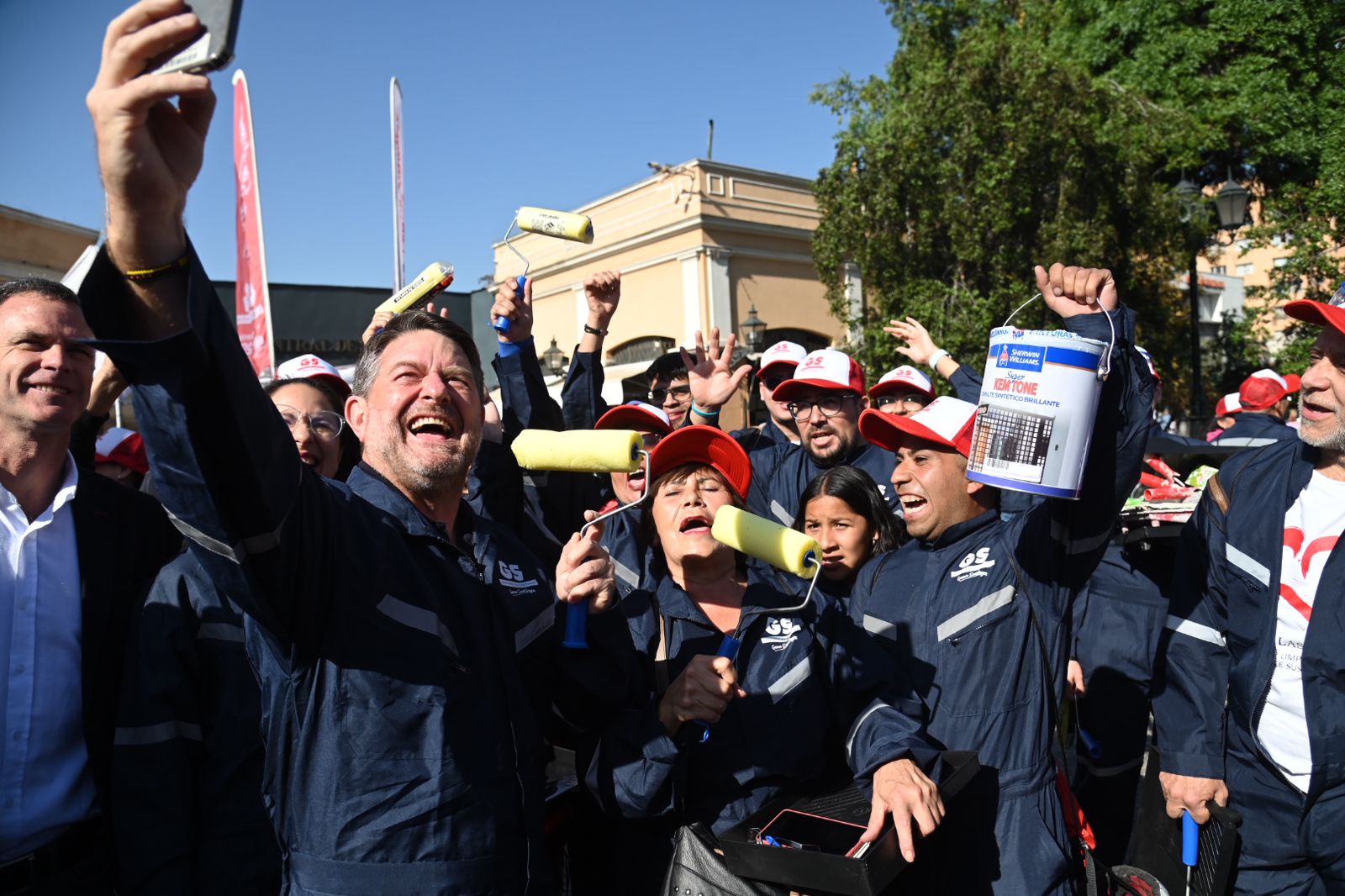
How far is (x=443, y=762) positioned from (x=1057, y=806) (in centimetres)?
210

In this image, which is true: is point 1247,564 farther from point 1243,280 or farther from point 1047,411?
point 1243,280

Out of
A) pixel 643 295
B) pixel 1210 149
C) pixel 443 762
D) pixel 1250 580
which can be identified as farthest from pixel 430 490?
pixel 643 295

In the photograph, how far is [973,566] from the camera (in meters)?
3.28

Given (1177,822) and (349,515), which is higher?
(349,515)

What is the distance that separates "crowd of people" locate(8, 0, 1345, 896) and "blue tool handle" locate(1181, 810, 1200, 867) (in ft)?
0.30

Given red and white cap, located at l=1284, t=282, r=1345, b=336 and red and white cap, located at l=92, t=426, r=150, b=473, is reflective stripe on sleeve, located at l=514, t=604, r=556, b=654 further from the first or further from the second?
red and white cap, located at l=92, t=426, r=150, b=473

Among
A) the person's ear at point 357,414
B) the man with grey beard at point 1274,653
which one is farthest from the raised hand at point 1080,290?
the person's ear at point 357,414

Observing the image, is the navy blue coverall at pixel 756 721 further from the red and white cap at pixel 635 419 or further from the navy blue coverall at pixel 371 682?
the red and white cap at pixel 635 419

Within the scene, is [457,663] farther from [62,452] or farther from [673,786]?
[62,452]

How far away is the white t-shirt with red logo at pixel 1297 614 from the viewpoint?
299 cm

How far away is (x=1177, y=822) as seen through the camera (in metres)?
3.36

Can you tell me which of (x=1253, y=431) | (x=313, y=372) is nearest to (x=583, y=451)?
(x=313, y=372)

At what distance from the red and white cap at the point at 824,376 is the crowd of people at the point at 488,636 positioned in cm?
174

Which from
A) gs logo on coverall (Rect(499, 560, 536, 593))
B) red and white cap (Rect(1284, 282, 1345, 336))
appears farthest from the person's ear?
red and white cap (Rect(1284, 282, 1345, 336))
